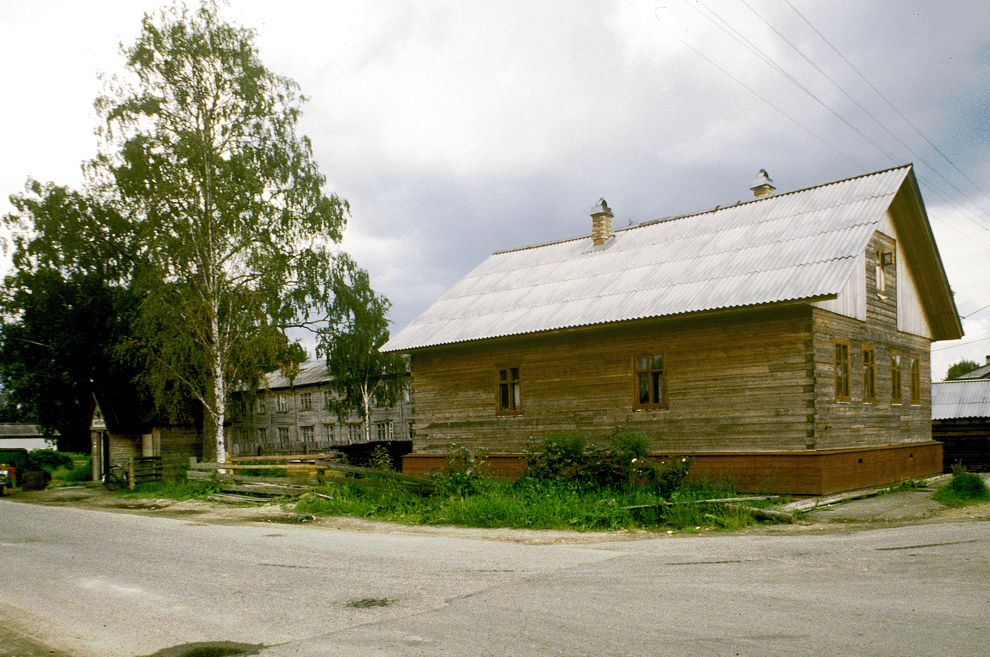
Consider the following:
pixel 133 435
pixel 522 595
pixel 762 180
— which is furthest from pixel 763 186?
pixel 133 435

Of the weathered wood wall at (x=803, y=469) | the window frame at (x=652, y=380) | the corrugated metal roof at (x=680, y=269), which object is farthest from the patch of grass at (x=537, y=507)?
the corrugated metal roof at (x=680, y=269)

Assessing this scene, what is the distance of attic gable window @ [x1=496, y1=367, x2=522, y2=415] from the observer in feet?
73.0

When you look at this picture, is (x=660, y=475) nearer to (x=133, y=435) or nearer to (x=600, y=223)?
(x=600, y=223)

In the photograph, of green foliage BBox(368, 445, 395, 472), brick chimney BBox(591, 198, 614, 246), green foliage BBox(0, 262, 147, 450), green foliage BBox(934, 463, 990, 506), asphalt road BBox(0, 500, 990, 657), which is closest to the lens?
asphalt road BBox(0, 500, 990, 657)

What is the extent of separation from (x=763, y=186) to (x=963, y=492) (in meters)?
11.8

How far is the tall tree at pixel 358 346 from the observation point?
3212 cm

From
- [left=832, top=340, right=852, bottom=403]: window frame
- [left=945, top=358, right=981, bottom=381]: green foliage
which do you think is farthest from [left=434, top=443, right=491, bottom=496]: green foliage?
[left=945, top=358, right=981, bottom=381]: green foliage

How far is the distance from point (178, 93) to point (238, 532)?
57.9 ft

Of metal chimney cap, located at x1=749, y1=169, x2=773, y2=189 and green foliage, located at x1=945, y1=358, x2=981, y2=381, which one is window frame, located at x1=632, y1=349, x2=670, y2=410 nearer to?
metal chimney cap, located at x1=749, y1=169, x2=773, y2=189

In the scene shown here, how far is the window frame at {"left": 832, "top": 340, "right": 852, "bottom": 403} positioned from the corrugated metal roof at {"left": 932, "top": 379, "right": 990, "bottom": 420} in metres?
13.0

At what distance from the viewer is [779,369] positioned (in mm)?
17453

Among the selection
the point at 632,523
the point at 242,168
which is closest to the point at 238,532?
the point at 632,523

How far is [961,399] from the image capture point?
99.0ft

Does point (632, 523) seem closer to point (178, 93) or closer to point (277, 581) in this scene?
point (277, 581)
